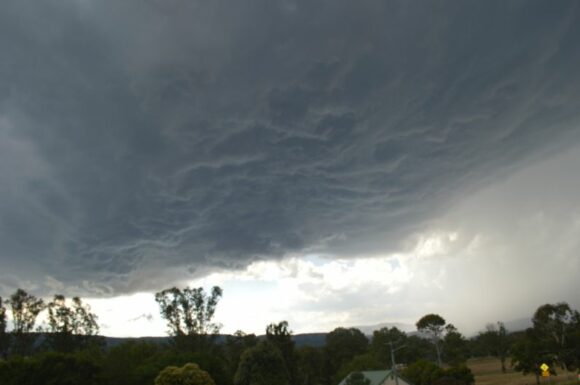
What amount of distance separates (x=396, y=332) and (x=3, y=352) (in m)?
126

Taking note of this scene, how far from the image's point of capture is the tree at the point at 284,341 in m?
62.3

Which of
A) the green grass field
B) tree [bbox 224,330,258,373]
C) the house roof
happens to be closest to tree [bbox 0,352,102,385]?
the house roof

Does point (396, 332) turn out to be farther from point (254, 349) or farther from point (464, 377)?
point (254, 349)

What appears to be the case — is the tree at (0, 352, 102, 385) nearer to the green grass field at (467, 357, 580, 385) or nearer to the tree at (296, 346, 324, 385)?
the tree at (296, 346, 324, 385)

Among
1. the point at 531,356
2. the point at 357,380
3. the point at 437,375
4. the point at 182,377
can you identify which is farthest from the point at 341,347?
the point at 182,377

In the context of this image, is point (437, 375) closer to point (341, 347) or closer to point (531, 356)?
point (531, 356)

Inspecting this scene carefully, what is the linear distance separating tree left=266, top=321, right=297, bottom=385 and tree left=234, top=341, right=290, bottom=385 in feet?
2.32

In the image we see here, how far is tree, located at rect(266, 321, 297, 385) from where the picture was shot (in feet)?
204

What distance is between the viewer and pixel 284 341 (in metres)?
63.2

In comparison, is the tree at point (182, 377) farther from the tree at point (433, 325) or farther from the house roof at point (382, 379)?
the tree at point (433, 325)

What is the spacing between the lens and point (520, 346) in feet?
295

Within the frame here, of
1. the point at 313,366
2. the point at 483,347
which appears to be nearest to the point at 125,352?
the point at 313,366

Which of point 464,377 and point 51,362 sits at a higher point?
point 51,362

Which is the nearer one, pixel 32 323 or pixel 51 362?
pixel 51 362
